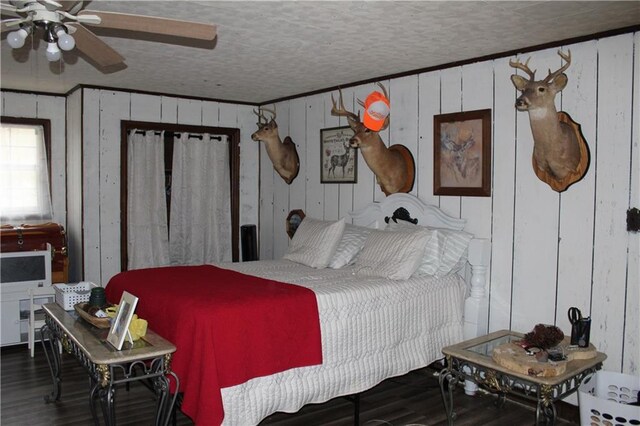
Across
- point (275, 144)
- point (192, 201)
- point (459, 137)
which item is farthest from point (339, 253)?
point (192, 201)

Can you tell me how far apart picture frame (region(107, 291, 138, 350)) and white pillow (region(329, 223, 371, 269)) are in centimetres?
181

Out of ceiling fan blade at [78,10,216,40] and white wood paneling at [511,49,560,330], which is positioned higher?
ceiling fan blade at [78,10,216,40]

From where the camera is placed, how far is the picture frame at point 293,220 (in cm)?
561

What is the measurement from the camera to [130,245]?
5.32 m

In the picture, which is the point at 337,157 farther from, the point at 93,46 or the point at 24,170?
the point at 24,170

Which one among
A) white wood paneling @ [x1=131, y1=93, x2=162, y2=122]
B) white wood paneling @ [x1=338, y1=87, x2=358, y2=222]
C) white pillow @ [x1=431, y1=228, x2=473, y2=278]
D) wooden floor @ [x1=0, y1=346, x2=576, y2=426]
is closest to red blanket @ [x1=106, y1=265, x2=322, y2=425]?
wooden floor @ [x1=0, y1=346, x2=576, y2=426]

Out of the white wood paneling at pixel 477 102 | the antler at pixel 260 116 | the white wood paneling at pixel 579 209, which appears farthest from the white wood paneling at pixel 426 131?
the antler at pixel 260 116

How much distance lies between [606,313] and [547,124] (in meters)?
1.21

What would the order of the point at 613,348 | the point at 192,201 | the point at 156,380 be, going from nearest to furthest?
the point at 156,380, the point at 613,348, the point at 192,201

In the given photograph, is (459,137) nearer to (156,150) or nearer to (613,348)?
(613,348)

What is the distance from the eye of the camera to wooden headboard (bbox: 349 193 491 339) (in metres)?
3.76

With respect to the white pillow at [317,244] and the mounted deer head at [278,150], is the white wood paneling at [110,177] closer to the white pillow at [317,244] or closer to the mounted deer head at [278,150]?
the mounted deer head at [278,150]

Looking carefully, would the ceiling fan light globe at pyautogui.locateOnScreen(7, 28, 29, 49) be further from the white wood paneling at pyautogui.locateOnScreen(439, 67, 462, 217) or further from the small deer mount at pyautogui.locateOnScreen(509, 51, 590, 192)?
the white wood paneling at pyautogui.locateOnScreen(439, 67, 462, 217)

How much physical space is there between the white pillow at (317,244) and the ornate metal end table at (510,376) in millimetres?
1397
